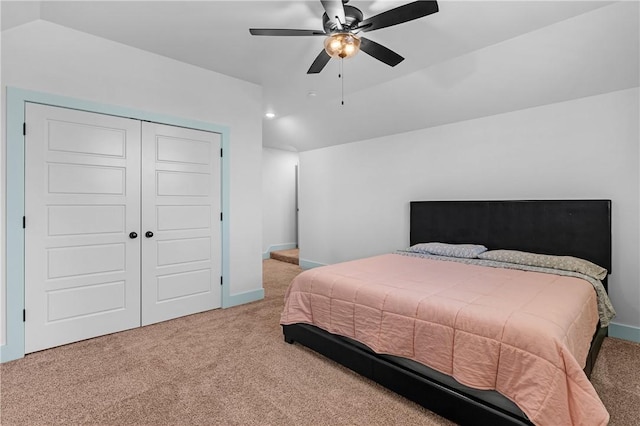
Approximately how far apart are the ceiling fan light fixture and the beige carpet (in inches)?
90.4

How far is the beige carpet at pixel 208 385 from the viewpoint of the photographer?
1829mm

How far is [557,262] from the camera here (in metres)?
2.78

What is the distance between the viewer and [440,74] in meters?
3.46

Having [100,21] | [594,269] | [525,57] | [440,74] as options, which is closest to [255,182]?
[100,21]

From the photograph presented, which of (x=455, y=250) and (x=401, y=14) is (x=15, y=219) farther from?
(x=455, y=250)

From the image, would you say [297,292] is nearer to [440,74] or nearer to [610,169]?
[440,74]

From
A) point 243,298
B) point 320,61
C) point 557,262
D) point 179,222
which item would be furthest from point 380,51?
point 243,298

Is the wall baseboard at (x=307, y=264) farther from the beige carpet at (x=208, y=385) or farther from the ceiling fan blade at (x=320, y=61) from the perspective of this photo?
the ceiling fan blade at (x=320, y=61)

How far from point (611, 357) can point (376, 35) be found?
11.0ft

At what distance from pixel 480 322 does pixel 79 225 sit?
3.23m

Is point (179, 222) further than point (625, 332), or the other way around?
point (179, 222)

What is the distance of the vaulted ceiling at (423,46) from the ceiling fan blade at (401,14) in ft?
1.45

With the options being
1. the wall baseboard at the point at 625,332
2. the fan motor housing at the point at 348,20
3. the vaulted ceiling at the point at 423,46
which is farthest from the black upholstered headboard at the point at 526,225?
the fan motor housing at the point at 348,20

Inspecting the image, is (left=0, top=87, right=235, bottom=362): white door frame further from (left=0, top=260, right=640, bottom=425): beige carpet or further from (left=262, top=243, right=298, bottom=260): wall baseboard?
(left=262, top=243, right=298, bottom=260): wall baseboard
